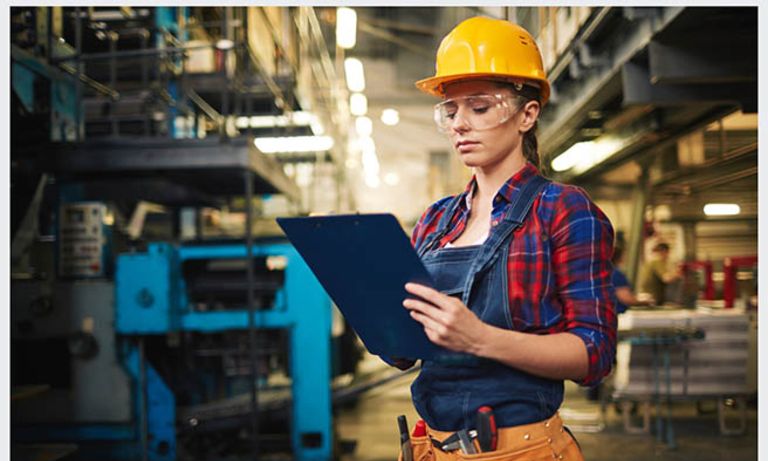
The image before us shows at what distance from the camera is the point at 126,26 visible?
6754mm

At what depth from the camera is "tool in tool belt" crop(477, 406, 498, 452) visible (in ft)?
5.23

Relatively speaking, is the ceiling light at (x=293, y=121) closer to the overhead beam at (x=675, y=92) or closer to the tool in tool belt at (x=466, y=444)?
the overhead beam at (x=675, y=92)

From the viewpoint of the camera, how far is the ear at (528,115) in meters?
1.78

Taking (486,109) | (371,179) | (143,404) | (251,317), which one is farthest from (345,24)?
(371,179)

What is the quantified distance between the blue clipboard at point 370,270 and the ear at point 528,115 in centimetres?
52

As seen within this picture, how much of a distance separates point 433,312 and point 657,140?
930cm

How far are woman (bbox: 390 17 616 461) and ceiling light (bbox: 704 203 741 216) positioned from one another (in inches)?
263

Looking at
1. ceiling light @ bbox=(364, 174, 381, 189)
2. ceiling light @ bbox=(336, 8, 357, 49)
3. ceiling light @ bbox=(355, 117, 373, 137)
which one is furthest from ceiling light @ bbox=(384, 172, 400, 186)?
ceiling light @ bbox=(336, 8, 357, 49)

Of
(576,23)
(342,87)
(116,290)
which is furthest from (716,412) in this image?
(342,87)

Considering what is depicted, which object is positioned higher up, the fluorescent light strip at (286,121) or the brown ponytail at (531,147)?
the fluorescent light strip at (286,121)

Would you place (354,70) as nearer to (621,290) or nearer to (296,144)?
(296,144)

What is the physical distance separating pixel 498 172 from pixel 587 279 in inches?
13.7

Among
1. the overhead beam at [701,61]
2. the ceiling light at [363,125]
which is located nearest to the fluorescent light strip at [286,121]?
the overhead beam at [701,61]

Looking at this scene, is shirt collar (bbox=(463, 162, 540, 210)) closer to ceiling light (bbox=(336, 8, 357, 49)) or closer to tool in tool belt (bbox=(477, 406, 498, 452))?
tool in tool belt (bbox=(477, 406, 498, 452))
